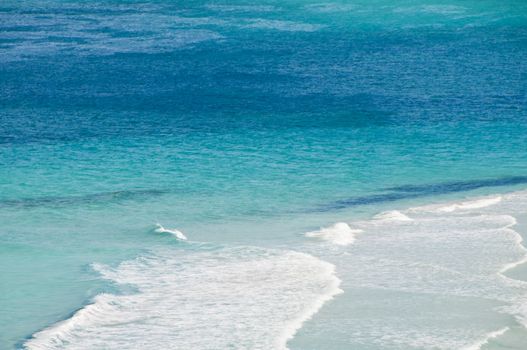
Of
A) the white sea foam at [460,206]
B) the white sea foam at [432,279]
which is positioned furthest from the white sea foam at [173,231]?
the white sea foam at [460,206]

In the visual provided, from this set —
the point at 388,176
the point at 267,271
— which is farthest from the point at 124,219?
the point at 388,176

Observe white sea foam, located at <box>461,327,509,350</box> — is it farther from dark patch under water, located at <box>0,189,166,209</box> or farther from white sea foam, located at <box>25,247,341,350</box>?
dark patch under water, located at <box>0,189,166,209</box>

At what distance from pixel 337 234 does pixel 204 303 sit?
7.87 ft

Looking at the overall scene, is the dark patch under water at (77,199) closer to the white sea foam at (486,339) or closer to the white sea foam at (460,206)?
the white sea foam at (460,206)

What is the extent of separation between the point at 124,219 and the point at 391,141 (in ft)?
19.5

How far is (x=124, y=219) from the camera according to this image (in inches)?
412

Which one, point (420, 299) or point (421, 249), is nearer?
point (420, 299)

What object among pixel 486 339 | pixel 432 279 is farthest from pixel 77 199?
pixel 486 339

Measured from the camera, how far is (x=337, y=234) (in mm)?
9500

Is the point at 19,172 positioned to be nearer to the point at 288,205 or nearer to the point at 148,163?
the point at 148,163

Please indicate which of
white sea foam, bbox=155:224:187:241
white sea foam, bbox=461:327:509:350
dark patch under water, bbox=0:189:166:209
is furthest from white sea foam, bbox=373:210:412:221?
white sea foam, bbox=461:327:509:350

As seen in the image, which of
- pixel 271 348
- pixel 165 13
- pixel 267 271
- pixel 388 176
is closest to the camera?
pixel 271 348

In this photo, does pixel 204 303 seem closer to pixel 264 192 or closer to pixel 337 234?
pixel 337 234

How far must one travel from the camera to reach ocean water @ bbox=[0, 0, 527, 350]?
7.11 m
